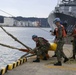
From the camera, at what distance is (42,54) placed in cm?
1218

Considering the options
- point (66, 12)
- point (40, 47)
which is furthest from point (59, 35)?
point (66, 12)

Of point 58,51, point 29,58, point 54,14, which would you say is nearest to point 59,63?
point 58,51

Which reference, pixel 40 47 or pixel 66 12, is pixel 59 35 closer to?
pixel 40 47

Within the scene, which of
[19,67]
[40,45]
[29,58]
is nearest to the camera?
[19,67]

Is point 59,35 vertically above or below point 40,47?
above

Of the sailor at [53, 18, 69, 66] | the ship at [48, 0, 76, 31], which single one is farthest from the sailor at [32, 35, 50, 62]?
the ship at [48, 0, 76, 31]

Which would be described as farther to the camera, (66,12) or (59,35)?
(66,12)

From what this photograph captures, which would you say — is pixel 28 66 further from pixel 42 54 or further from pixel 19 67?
pixel 42 54

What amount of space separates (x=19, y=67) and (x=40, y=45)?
7.01 ft

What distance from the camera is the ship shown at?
3803 cm

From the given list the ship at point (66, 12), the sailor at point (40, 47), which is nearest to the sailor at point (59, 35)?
the sailor at point (40, 47)

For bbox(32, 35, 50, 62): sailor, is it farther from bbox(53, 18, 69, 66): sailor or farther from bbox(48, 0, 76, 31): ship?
bbox(48, 0, 76, 31): ship

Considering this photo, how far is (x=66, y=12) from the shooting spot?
129 feet

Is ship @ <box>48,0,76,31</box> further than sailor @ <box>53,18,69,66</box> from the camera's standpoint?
Yes
